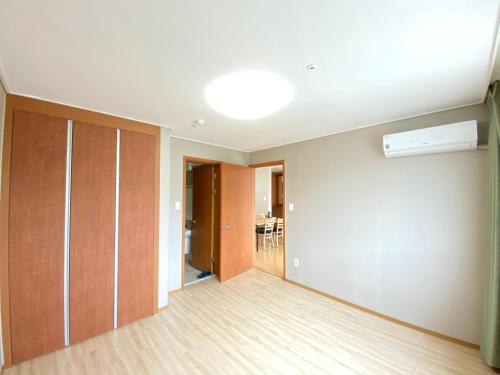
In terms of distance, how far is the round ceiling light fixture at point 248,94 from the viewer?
1.55 m

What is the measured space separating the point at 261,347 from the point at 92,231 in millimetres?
2088

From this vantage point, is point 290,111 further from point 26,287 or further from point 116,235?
point 26,287

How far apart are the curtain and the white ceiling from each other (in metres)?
0.27

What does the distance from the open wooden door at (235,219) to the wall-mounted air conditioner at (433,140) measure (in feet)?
7.73

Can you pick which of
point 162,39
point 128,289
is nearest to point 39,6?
point 162,39

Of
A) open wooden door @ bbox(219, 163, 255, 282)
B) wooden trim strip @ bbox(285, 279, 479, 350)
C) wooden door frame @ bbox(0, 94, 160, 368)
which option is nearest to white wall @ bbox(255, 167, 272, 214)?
open wooden door @ bbox(219, 163, 255, 282)

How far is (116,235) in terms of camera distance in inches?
89.4

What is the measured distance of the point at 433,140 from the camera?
6.61 ft

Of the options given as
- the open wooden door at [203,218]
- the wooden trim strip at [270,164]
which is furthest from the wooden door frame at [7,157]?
the wooden trim strip at [270,164]

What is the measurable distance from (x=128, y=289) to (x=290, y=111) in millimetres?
2732

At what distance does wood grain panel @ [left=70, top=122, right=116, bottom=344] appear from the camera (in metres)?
2.03

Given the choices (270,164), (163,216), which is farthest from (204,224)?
(270,164)

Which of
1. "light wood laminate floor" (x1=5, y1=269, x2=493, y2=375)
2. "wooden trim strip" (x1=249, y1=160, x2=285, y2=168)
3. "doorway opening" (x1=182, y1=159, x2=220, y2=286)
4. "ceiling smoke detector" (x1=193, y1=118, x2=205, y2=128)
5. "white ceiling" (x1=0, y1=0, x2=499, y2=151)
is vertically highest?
"white ceiling" (x1=0, y1=0, x2=499, y2=151)

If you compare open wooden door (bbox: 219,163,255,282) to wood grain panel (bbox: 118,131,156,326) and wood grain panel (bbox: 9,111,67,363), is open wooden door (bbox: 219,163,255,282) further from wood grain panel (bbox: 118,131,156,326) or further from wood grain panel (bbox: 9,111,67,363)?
wood grain panel (bbox: 9,111,67,363)
